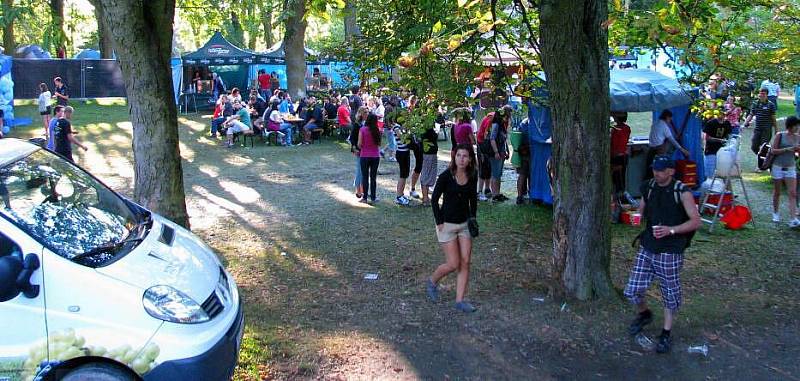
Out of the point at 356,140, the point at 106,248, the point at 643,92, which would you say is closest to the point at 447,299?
the point at 106,248

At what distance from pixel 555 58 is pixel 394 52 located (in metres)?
2.27

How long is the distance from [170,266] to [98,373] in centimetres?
82

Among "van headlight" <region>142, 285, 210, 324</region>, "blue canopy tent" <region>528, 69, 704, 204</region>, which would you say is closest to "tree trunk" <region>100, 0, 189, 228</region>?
"van headlight" <region>142, 285, 210, 324</region>

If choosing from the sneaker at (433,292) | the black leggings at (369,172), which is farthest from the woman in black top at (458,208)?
the black leggings at (369,172)

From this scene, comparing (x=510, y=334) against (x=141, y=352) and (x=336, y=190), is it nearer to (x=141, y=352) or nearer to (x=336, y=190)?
(x=141, y=352)

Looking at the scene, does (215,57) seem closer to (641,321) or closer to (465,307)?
(465,307)

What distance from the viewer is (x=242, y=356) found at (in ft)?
18.1

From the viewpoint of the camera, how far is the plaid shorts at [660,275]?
18.8 ft

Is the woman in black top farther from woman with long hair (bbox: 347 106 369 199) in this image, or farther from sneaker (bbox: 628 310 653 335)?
woman with long hair (bbox: 347 106 369 199)

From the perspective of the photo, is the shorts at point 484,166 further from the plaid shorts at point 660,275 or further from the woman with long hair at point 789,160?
the plaid shorts at point 660,275

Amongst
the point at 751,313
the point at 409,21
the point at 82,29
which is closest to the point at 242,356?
the point at 409,21

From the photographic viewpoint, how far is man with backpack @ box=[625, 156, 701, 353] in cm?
565

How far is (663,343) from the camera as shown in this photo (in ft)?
19.2

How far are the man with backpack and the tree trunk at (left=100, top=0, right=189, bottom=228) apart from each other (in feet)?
16.2
